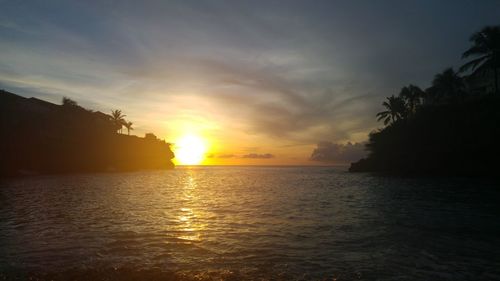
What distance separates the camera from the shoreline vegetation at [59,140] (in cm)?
8006

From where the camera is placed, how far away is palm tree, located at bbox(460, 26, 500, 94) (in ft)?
161

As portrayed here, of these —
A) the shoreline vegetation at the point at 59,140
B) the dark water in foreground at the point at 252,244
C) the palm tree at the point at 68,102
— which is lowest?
the dark water in foreground at the point at 252,244

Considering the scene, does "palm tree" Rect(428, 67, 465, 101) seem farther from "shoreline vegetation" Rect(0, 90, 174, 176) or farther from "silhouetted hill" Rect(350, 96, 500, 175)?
"shoreline vegetation" Rect(0, 90, 174, 176)

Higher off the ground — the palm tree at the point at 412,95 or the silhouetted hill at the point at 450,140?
the palm tree at the point at 412,95

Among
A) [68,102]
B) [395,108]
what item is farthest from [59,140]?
[395,108]

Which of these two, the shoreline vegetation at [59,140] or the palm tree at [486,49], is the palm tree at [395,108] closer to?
the palm tree at [486,49]

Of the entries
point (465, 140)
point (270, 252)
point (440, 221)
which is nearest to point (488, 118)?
point (465, 140)

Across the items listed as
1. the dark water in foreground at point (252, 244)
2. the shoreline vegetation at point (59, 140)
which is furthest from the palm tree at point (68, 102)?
the dark water in foreground at point (252, 244)

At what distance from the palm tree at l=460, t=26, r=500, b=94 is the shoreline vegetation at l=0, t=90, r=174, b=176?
313ft

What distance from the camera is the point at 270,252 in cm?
1133

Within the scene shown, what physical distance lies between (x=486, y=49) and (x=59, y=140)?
10409 centimetres

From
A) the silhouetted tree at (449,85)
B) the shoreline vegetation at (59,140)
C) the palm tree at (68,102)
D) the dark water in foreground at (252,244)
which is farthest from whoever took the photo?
the palm tree at (68,102)

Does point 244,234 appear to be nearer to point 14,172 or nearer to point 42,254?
point 42,254

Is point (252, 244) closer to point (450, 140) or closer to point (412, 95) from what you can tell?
point (450, 140)
